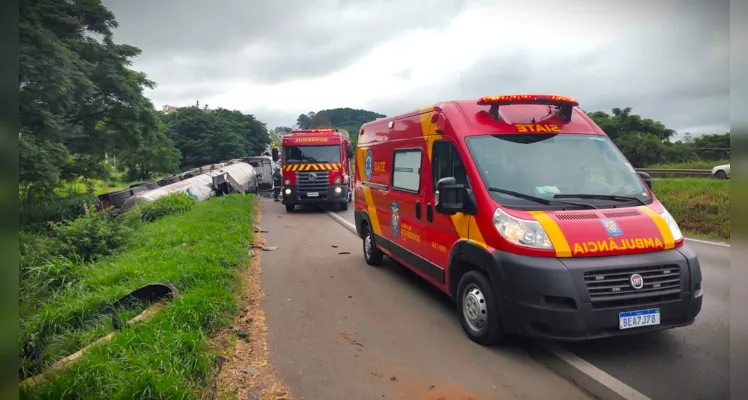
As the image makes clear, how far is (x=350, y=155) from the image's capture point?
17109 mm

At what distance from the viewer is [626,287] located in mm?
3816

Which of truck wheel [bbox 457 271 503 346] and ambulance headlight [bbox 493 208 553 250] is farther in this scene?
truck wheel [bbox 457 271 503 346]

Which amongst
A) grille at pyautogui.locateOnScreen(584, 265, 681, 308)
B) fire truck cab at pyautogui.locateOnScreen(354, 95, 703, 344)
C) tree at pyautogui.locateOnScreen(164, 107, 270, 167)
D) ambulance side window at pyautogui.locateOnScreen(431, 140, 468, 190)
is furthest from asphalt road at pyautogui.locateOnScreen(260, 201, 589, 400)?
tree at pyautogui.locateOnScreen(164, 107, 270, 167)

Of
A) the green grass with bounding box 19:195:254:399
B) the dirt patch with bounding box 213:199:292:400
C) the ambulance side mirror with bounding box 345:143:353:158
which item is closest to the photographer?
the green grass with bounding box 19:195:254:399

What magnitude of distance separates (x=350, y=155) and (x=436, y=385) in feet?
45.3

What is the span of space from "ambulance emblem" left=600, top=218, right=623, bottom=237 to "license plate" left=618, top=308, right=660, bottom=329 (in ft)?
2.12

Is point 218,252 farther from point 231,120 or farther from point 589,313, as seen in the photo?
Answer: point 231,120

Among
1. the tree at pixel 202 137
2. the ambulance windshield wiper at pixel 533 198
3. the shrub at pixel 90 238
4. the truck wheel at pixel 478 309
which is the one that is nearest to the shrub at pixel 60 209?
the shrub at pixel 90 238

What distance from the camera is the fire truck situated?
16188mm

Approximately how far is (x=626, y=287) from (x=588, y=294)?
342 mm

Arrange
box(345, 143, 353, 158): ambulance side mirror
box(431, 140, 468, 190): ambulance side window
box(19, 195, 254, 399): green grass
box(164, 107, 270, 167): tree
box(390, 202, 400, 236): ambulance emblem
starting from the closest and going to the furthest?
box(19, 195, 254, 399): green grass
box(431, 140, 468, 190): ambulance side window
box(390, 202, 400, 236): ambulance emblem
box(345, 143, 353, 158): ambulance side mirror
box(164, 107, 270, 167): tree

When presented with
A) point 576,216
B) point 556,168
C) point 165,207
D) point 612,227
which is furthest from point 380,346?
point 165,207

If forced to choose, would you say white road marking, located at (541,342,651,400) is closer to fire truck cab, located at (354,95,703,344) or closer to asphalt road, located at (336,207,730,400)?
asphalt road, located at (336,207,730,400)

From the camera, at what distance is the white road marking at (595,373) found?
3.45m
